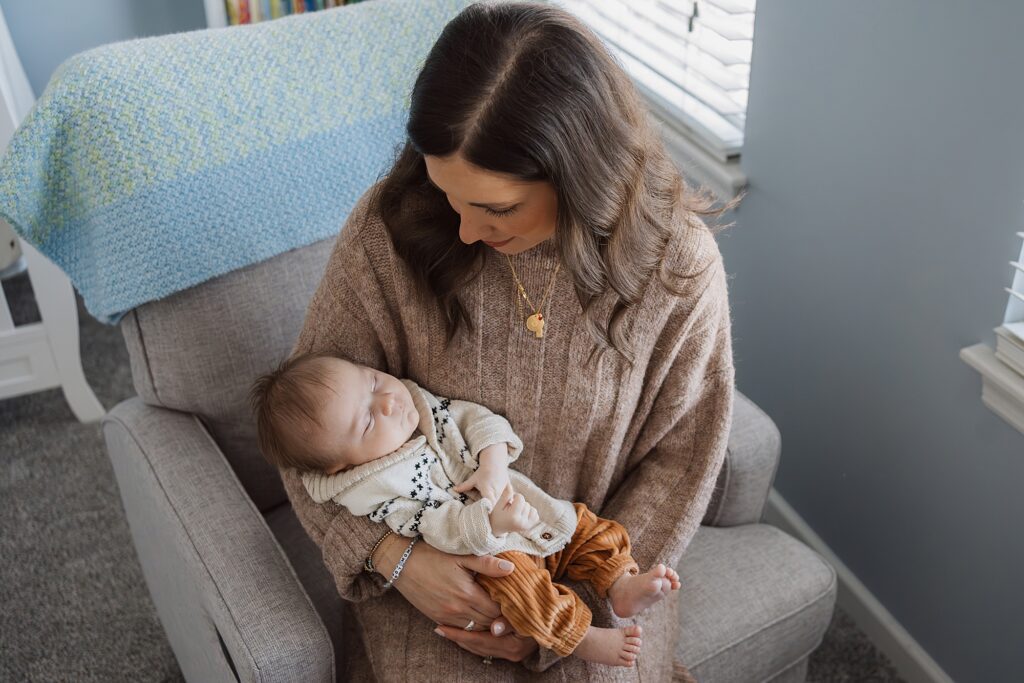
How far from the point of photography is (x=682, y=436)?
4.30ft

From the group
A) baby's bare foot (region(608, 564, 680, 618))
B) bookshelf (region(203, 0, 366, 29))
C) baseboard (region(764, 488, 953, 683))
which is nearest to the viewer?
baby's bare foot (region(608, 564, 680, 618))

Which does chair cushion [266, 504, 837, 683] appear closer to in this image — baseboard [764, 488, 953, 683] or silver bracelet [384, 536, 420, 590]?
silver bracelet [384, 536, 420, 590]

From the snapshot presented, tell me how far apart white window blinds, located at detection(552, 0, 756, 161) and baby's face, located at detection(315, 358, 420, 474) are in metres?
0.87

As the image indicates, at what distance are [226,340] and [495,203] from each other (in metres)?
0.59

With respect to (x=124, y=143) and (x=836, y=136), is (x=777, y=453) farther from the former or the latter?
(x=124, y=143)

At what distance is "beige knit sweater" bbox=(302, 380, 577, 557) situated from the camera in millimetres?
1148

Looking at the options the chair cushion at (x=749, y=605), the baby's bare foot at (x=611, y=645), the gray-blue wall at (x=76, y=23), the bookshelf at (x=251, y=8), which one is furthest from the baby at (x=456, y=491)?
the gray-blue wall at (x=76, y=23)

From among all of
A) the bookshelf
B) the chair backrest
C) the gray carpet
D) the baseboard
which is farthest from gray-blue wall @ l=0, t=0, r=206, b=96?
Result: the baseboard

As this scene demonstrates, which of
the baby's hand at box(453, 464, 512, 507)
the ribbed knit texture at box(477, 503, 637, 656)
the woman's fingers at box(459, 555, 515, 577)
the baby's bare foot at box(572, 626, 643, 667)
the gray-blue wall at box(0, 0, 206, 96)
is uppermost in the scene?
the gray-blue wall at box(0, 0, 206, 96)

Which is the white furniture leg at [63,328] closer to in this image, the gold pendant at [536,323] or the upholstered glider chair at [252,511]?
the upholstered glider chair at [252,511]

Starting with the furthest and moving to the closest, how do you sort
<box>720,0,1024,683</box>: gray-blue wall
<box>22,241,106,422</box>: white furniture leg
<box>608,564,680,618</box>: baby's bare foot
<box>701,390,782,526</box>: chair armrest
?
<box>22,241,106,422</box>: white furniture leg → <box>701,390,782,526</box>: chair armrest → <box>720,0,1024,683</box>: gray-blue wall → <box>608,564,680,618</box>: baby's bare foot

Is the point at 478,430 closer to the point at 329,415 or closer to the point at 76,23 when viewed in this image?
the point at 329,415

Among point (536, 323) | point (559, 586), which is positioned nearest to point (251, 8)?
point (536, 323)

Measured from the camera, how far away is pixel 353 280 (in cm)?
122
